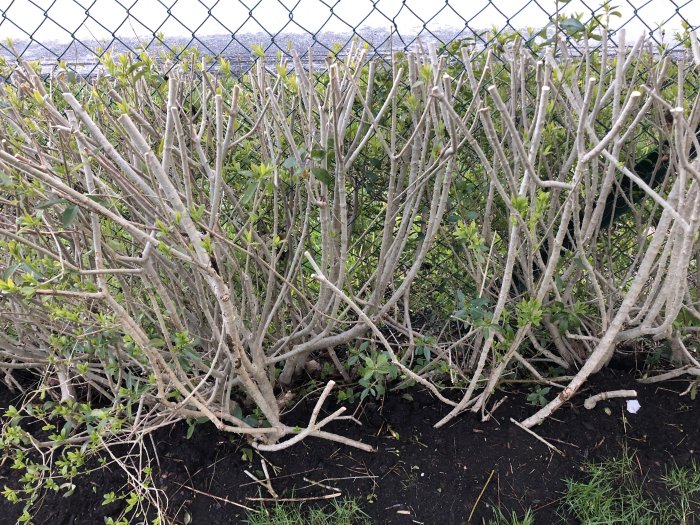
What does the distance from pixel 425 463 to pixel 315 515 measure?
472 millimetres

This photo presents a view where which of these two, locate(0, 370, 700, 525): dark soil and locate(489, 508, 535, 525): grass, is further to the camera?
locate(0, 370, 700, 525): dark soil

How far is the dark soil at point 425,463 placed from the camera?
2.21 metres

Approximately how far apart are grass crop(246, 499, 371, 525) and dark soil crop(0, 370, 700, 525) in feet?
0.13

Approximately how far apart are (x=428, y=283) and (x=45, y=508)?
6.00 feet

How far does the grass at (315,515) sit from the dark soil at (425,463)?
39 millimetres

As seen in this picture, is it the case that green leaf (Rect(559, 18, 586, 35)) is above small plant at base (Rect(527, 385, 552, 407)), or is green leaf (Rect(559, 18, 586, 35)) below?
above

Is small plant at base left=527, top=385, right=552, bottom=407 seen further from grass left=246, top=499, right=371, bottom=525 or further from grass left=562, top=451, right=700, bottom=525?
grass left=246, top=499, right=371, bottom=525

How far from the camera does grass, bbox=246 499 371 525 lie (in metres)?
2.17

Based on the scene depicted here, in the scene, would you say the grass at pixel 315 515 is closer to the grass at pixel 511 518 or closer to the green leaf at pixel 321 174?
the grass at pixel 511 518

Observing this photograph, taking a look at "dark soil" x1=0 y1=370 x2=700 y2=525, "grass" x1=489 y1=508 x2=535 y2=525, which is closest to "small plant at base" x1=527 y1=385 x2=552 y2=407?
"dark soil" x1=0 y1=370 x2=700 y2=525

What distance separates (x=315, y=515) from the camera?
219cm

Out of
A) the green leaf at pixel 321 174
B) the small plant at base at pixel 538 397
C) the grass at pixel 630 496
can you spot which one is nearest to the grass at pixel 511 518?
the grass at pixel 630 496

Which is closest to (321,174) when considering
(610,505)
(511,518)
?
(511,518)

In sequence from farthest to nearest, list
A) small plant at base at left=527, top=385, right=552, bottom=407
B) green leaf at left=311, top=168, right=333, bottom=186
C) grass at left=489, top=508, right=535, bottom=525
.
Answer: small plant at base at left=527, top=385, right=552, bottom=407
grass at left=489, top=508, right=535, bottom=525
green leaf at left=311, top=168, right=333, bottom=186
